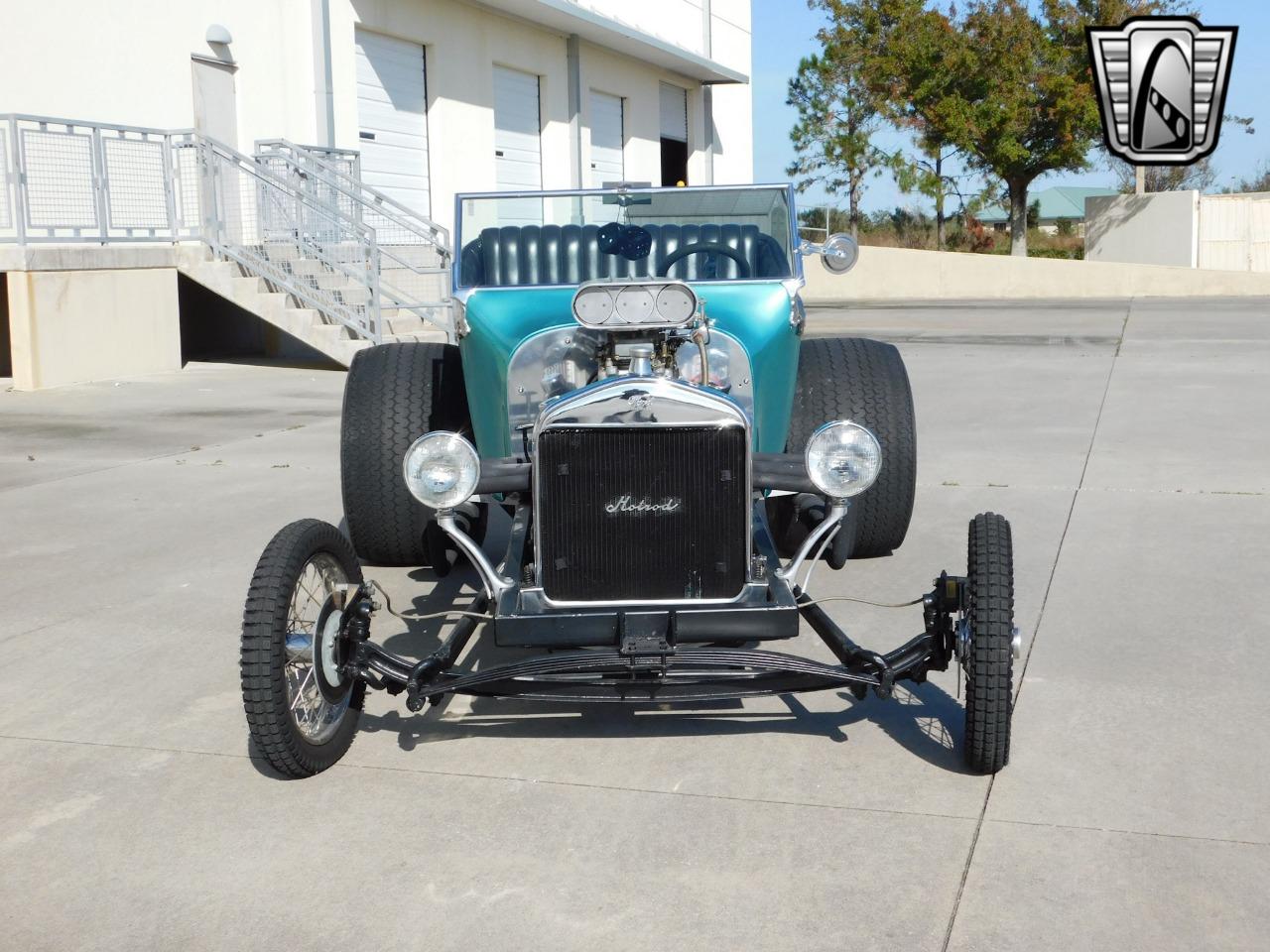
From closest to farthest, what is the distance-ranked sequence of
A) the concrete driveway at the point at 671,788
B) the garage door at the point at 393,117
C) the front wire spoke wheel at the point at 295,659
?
the concrete driveway at the point at 671,788 < the front wire spoke wheel at the point at 295,659 < the garage door at the point at 393,117

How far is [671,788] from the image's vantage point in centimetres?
395

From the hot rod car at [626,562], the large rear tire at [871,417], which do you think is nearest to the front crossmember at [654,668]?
the hot rod car at [626,562]

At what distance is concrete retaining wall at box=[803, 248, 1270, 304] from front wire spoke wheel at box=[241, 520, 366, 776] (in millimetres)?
24649

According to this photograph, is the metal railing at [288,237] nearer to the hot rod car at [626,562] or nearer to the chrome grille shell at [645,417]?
the hot rod car at [626,562]

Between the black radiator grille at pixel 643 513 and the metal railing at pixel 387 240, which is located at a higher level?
→ the metal railing at pixel 387 240

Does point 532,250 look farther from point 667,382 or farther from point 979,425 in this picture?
point 979,425

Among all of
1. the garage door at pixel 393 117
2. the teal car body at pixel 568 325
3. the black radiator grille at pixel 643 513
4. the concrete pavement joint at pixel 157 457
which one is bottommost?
the concrete pavement joint at pixel 157 457

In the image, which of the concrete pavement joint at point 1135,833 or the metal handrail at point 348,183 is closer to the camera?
the concrete pavement joint at point 1135,833

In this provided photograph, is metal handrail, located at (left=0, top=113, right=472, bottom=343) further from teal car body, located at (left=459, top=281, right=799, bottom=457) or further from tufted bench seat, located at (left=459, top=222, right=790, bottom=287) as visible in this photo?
teal car body, located at (left=459, top=281, right=799, bottom=457)

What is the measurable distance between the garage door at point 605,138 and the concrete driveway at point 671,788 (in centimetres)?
1829

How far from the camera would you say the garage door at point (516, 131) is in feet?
69.9

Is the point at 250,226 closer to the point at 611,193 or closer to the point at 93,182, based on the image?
the point at 93,182

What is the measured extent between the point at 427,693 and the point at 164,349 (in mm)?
11623

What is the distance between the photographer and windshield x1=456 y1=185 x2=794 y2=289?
19.5 ft
